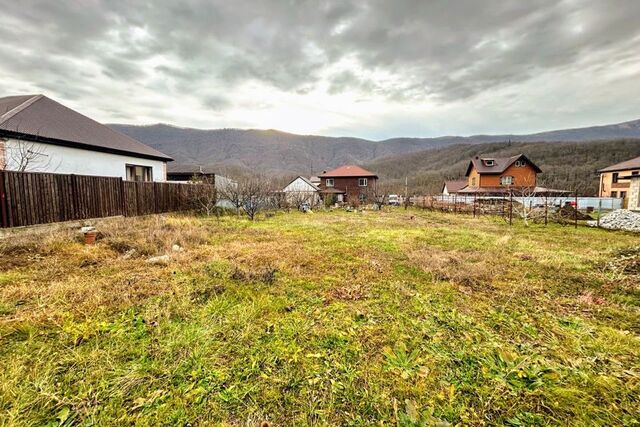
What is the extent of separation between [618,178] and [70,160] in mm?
47364

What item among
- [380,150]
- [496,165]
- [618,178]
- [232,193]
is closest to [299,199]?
[232,193]

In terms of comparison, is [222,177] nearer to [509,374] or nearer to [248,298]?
[248,298]

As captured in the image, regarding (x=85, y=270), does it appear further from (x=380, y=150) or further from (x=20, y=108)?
(x=380, y=150)

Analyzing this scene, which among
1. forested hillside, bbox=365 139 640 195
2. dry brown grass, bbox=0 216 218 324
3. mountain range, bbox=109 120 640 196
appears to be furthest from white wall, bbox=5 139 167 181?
mountain range, bbox=109 120 640 196

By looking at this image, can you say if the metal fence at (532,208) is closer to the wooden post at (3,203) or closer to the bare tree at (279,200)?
the bare tree at (279,200)

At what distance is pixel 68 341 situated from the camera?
269 cm

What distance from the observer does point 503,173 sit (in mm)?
35594

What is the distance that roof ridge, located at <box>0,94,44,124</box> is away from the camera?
31.2 ft

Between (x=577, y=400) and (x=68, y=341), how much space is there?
4878 millimetres

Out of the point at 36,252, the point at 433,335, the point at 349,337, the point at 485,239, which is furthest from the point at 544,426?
the point at 36,252

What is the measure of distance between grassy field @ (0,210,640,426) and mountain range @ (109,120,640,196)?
1796 inches

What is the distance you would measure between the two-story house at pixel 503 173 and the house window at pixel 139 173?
39329 millimetres

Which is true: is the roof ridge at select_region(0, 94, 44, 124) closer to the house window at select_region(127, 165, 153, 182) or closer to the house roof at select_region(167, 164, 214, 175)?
the house window at select_region(127, 165, 153, 182)

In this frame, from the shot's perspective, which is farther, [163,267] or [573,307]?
[163,267]
